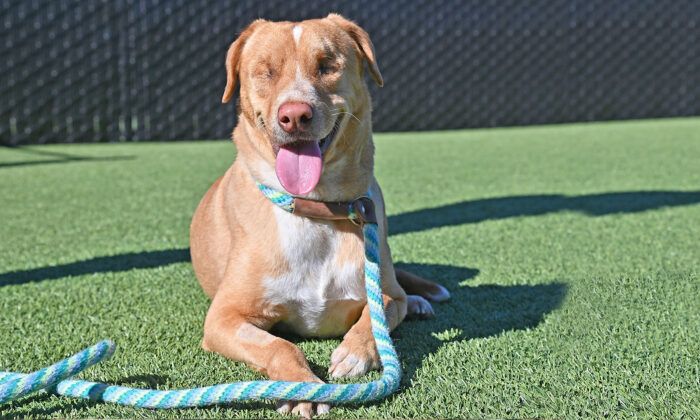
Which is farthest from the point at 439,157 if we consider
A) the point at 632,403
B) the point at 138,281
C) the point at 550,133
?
the point at 632,403

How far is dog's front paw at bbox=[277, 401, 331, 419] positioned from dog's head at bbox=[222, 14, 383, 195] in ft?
2.01

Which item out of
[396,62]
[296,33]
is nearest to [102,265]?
[296,33]

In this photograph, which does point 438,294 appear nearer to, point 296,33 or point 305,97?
point 305,97

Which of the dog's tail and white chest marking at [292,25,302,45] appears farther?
the dog's tail

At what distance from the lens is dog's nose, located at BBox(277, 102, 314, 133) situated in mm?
1812

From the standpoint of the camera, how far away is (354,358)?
1.75 m

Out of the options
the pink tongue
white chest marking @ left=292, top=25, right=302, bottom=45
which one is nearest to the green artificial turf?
the pink tongue

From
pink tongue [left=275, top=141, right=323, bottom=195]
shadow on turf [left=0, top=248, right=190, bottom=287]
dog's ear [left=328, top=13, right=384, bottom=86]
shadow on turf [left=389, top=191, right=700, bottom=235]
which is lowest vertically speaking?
shadow on turf [left=389, top=191, right=700, bottom=235]

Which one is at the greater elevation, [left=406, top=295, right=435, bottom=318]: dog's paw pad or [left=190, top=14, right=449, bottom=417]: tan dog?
[left=190, top=14, right=449, bottom=417]: tan dog

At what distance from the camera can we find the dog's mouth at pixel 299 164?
190 centimetres

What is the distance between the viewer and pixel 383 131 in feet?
36.4

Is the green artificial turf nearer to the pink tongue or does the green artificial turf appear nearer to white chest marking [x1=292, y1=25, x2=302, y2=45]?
the pink tongue

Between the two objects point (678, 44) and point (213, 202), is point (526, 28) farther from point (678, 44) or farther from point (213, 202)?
point (213, 202)

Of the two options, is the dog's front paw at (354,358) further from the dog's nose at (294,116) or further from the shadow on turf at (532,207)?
the shadow on turf at (532,207)
